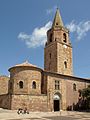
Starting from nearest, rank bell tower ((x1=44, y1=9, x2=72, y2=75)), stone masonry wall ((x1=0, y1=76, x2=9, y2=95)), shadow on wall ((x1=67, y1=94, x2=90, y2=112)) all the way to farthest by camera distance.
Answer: shadow on wall ((x1=67, y1=94, x2=90, y2=112)) → bell tower ((x1=44, y1=9, x2=72, y2=75)) → stone masonry wall ((x1=0, y1=76, x2=9, y2=95))

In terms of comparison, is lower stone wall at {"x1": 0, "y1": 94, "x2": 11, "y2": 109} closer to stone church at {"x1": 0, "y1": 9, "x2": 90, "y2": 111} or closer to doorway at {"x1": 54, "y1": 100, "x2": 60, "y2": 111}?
stone church at {"x1": 0, "y1": 9, "x2": 90, "y2": 111}

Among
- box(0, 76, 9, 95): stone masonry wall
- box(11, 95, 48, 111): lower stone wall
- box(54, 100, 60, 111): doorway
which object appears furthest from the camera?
box(0, 76, 9, 95): stone masonry wall

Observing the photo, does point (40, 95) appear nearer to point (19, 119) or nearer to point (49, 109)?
point (49, 109)

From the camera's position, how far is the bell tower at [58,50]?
45031 mm

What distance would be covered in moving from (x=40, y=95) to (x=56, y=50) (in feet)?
45.8

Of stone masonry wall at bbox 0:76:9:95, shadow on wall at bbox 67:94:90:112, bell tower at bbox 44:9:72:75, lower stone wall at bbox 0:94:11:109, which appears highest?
bell tower at bbox 44:9:72:75

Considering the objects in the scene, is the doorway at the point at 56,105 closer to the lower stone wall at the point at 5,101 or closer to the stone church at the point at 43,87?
the stone church at the point at 43,87

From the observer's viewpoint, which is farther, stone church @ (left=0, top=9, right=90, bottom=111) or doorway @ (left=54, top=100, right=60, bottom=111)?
doorway @ (left=54, top=100, right=60, bottom=111)

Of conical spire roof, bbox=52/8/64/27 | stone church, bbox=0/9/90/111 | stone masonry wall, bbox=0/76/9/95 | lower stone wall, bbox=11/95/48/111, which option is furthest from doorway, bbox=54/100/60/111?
conical spire roof, bbox=52/8/64/27

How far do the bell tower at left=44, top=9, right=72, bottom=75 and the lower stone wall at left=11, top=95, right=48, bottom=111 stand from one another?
37.2ft

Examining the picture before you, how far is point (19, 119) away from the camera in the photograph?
22344 mm

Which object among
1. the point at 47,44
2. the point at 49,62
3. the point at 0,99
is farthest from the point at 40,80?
the point at 47,44

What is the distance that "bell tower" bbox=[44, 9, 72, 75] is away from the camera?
45.0m

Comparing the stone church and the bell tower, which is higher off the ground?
the bell tower
